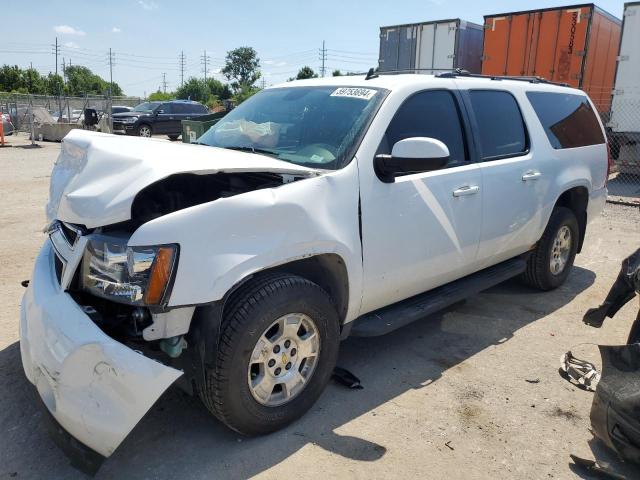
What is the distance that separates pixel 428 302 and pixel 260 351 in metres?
1.47

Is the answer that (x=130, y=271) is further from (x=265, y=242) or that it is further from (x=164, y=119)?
(x=164, y=119)

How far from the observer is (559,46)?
1328 centimetres

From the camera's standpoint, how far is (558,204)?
208 inches

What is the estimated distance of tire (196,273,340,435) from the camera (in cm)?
262

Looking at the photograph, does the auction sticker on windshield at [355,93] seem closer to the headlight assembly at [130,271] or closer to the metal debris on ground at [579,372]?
the headlight assembly at [130,271]

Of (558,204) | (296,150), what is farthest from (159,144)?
(558,204)

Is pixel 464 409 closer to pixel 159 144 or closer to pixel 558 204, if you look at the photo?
pixel 159 144

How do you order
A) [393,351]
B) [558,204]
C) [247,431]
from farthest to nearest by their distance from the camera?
1. [558,204]
2. [393,351]
3. [247,431]

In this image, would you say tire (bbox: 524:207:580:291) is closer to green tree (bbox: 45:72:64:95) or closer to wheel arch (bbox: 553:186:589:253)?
wheel arch (bbox: 553:186:589:253)

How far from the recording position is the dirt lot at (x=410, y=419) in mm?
2732

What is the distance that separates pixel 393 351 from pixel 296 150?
1.66 meters

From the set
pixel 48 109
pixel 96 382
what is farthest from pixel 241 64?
pixel 96 382

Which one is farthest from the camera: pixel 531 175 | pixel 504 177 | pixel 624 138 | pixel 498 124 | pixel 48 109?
pixel 48 109

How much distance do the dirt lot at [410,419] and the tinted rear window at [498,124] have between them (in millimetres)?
1434
